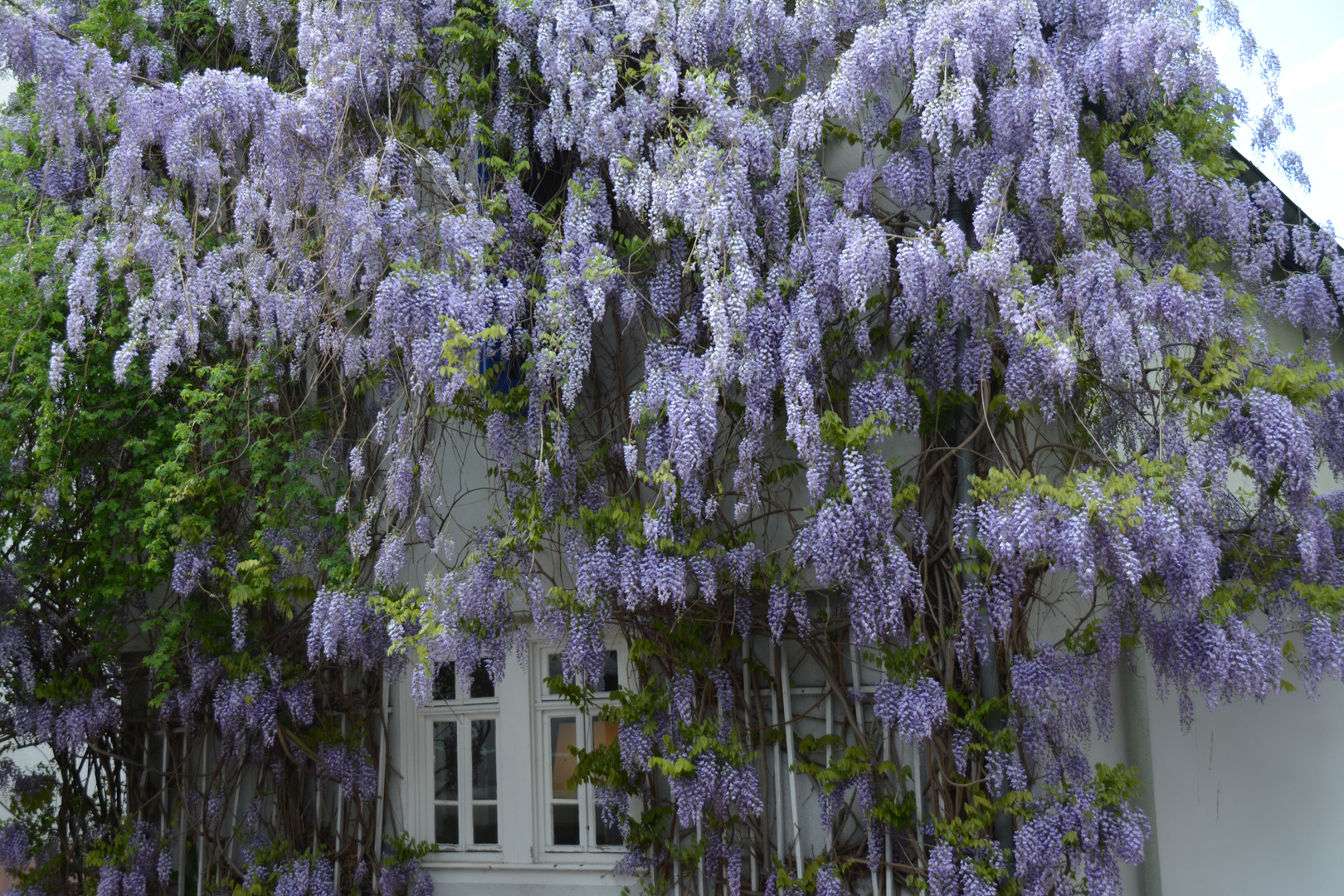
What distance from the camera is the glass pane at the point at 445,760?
5215mm

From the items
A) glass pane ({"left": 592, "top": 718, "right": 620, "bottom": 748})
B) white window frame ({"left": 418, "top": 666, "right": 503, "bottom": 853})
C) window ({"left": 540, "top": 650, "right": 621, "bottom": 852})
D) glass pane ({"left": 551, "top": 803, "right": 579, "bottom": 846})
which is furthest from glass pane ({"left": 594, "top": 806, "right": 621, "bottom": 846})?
white window frame ({"left": 418, "top": 666, "right": 503, "bottom": 853})

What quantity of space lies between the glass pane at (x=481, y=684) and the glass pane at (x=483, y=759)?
0.40 feet

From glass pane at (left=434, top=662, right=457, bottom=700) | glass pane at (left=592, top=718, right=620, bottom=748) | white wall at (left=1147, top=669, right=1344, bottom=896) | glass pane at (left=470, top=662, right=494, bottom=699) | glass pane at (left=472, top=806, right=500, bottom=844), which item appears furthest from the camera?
glass pane at (left=434, top=662, right=457, bottom=700)

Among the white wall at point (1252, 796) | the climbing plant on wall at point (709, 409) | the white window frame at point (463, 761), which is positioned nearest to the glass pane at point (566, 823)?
the white window frame at point (463, 761)

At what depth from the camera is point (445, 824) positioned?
17.1 feet

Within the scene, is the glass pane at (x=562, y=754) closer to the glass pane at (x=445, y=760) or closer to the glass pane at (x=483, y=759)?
the glass pane at (x=483, y=759)

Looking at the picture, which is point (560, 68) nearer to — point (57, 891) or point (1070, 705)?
point (1070, 705)

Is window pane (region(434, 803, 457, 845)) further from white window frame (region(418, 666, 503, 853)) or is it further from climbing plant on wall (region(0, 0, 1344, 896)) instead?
climbing plant on wall (region(0, 0, 1344, 896))

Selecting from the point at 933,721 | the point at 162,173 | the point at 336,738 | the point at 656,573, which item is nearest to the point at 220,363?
the point at 162,173

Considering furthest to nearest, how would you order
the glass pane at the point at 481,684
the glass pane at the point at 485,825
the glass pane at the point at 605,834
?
the glass pane at the point at 481,684, the glass pane at the point at 485,825, the glass pane at the point at 605,834

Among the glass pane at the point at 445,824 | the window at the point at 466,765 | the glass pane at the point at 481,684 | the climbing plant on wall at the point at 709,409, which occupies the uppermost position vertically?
the climbing plant on wall at the point at 709,409

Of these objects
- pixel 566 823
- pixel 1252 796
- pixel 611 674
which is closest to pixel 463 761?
pixel 566 823

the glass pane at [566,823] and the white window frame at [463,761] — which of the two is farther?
the white window frame at [463,761]

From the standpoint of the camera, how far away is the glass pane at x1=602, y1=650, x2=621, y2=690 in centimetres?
486
